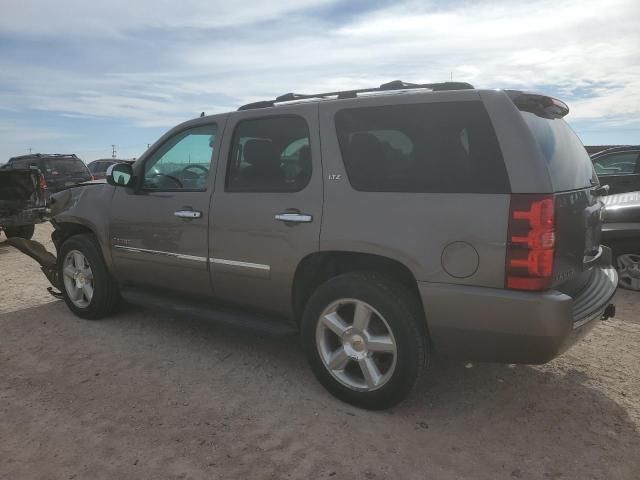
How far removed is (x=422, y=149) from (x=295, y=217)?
2.96 ft

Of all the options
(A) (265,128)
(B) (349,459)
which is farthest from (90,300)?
(B) (349,459)

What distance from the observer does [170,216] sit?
13.2ft

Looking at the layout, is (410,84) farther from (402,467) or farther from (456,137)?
(402,467)

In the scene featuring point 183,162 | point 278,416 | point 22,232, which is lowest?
point 278,416

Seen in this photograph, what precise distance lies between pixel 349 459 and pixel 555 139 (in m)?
2.10

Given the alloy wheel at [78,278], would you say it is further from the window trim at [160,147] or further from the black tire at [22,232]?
the black tire at [22,232]

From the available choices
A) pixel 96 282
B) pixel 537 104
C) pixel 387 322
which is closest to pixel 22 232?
pixel 96 282

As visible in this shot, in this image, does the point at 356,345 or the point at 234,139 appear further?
the point at 234,139

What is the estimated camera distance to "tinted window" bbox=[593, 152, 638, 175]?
819 cm

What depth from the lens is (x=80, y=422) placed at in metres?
3.04

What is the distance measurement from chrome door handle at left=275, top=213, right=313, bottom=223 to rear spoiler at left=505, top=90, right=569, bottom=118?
1348 mm

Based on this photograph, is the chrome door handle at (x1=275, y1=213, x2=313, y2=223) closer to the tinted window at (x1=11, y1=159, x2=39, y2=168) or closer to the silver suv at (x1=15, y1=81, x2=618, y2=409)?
the silver suv at (x1=15, y1=81, x2=618, y2=409)

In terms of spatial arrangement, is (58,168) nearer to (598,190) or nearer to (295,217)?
(295,217)

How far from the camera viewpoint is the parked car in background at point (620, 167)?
809cm
